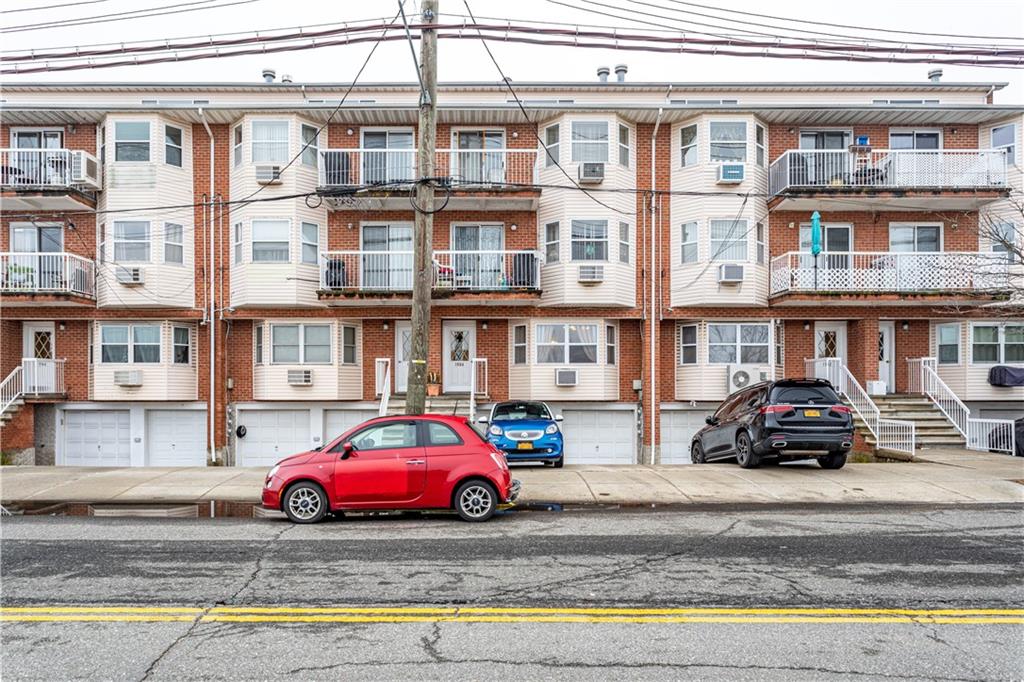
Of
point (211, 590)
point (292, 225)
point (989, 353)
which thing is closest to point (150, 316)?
point (292, 225)

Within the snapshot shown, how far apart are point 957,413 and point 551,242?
40.5 feet

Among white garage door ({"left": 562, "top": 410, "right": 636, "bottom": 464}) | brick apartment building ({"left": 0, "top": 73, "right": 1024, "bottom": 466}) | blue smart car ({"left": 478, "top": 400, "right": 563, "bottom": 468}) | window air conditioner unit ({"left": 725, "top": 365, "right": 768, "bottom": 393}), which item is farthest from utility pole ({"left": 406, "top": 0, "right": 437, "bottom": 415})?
window air conditioner unit ({"left": 725, "top": 365, "right": 768, "bottom": 393})

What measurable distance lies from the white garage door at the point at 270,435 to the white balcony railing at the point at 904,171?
1583cm

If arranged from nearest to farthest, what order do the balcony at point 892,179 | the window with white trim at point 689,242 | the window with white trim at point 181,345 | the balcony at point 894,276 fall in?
Answer: the balcony at point 894,276
the balcony at point 892,179
the window with white trim at point 181,345
the window with white trim at point 689,242

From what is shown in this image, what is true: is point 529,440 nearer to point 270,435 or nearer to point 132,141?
point 270,435

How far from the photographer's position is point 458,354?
21.2 m

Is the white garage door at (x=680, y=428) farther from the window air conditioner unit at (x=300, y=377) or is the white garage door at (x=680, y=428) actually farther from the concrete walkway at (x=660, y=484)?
the window air conditioner unit at (x=300, y=377)

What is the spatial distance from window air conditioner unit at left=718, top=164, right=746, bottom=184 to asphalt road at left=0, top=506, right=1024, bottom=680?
42.3ft

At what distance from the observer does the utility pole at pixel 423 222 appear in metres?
11.9

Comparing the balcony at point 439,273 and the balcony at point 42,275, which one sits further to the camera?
the balcony at point 439,273

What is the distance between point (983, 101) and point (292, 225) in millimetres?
23076

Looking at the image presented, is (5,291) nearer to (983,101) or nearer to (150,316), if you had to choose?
(150,316)

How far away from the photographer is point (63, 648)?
194 inches

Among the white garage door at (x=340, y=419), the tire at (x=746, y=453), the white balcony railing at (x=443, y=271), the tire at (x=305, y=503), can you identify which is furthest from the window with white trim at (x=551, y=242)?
the tire at (x=305, y=503)
